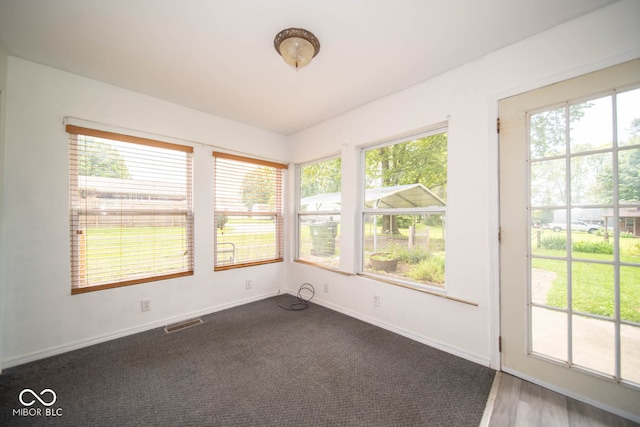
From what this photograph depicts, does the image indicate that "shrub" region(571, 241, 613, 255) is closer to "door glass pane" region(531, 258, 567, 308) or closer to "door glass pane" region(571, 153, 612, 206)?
"door glass pane" region(531, 258, 567, 308)

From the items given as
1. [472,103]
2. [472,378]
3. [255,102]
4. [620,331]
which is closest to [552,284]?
[620,331]

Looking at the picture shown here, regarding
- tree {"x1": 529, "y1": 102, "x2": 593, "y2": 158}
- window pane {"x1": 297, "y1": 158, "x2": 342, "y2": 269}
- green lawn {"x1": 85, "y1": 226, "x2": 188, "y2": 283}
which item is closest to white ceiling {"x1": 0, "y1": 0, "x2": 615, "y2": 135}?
tree {"x1": 529, "y1": 102, "x2": 593, "y2": 158}

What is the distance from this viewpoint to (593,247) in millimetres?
1610

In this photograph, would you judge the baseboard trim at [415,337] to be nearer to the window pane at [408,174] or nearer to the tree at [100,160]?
the window pane at [408,174]

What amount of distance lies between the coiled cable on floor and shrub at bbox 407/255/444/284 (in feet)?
4.99

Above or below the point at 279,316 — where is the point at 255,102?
above

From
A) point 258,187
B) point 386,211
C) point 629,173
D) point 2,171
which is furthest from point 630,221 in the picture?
point 2,171

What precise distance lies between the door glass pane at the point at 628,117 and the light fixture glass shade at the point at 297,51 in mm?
2068

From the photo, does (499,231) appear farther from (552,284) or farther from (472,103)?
(472,103)

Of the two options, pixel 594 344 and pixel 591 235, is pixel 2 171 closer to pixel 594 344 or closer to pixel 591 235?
pixel 591 235

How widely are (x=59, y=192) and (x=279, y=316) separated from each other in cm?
253

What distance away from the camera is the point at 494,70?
6.48ft

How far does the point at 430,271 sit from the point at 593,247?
1.16m

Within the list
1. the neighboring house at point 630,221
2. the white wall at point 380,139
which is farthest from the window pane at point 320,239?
the neighboring house at point 630,221
